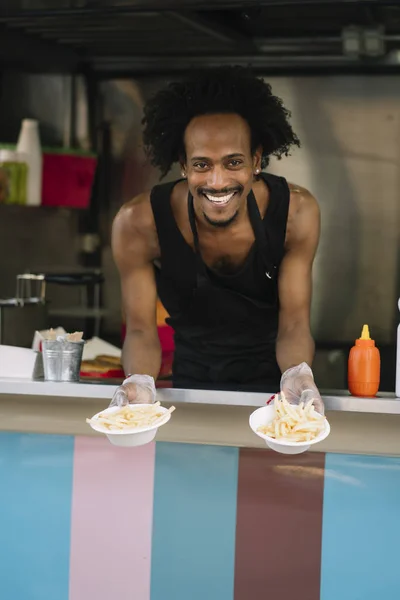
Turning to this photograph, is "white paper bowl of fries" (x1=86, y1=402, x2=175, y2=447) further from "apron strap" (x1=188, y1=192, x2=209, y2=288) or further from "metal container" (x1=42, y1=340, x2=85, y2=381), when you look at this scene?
"apron strap" (x1=188, y1=192, x2=209, y2=288)

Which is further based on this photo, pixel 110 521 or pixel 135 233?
pixel 135 233

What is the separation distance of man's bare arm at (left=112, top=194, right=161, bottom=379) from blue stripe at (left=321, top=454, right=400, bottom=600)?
0.71 metres

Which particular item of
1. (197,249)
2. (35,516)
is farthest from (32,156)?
(35,516)

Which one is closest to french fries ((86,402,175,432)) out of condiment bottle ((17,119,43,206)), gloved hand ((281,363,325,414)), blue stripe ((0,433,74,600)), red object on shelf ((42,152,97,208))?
gloved hand ((281,363,325,414))

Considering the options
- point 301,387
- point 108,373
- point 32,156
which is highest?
point 32,156

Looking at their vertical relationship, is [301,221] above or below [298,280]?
above

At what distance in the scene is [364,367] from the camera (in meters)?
2.40

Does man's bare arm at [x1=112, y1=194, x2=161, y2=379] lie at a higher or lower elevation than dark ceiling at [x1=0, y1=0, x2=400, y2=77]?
lower

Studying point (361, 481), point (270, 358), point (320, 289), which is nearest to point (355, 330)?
point (320, 289)

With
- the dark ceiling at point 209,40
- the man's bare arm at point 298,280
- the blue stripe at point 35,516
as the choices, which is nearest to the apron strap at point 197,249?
the man's bare arm at point 298,280

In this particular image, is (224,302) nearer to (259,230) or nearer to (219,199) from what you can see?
(259,230)

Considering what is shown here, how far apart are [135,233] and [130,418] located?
34.2 inches

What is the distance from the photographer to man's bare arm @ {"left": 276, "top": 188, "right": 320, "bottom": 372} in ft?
9.26

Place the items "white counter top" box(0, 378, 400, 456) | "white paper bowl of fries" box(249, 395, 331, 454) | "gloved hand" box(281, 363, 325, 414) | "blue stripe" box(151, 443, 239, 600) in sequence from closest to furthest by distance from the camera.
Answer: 1. "white paper bowl of fries" box(249, 395, 331, 454)
2. "gloved hand" box(281, 363, 325, 414)
3. "white counter top" box(0, 378, 400, 456)
4. "blue stripe" box(151, 443, 239, 600)
